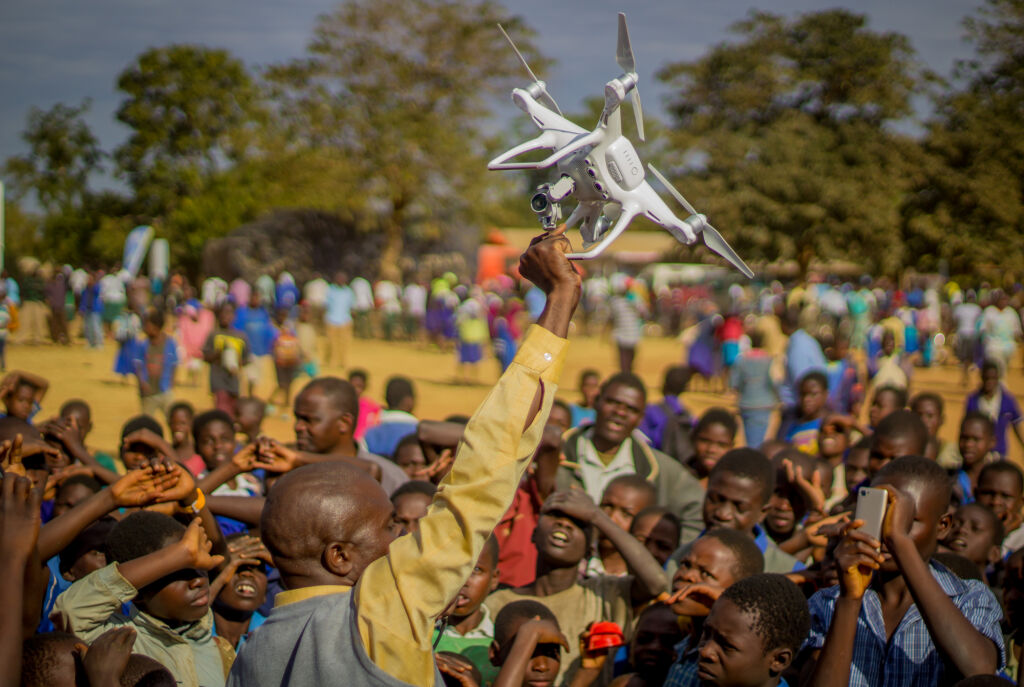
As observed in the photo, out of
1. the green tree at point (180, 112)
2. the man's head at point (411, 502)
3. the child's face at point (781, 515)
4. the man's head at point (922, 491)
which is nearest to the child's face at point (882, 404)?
the child's face at point (781, 515)

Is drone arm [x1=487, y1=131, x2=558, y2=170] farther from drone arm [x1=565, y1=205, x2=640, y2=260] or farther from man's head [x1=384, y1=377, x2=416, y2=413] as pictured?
man's head [x1=384, y1=377, x2=416, y2=413]

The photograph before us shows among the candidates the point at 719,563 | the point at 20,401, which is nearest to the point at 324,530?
the point at 719,563

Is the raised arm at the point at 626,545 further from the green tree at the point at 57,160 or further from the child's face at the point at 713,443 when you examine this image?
the green tree at the point at 57,160

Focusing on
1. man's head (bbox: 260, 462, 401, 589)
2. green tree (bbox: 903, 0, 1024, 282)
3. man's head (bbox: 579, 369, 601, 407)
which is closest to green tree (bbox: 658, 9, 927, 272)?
green tree (bbox: 903, 0, 1024, 282)

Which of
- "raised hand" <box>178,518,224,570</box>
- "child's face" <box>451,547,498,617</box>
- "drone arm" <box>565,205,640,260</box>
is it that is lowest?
"child's face" <box>451,547,498,617</box>

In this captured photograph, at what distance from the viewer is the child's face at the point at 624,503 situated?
480 cm

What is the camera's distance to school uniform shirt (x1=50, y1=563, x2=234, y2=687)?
9.46ft

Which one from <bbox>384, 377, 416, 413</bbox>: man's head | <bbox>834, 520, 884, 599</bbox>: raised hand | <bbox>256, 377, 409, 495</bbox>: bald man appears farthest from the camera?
<bbox>384, 377, 416, 413</bbox>: man's head

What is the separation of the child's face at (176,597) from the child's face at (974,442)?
545 centimetres

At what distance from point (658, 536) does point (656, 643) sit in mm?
1069

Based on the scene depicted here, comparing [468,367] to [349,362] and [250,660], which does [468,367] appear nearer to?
[349,362]

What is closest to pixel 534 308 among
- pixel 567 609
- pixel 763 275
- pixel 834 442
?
pixel 834 442

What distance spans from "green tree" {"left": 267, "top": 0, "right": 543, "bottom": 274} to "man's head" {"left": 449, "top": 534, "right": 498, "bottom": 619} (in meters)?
29.1

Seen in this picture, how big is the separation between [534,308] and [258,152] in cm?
1902
